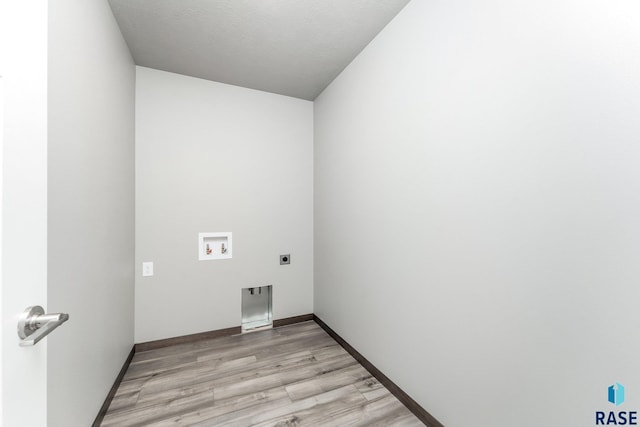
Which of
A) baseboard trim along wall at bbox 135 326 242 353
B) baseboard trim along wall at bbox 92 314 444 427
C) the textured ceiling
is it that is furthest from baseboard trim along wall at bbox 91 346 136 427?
the textured ceiling

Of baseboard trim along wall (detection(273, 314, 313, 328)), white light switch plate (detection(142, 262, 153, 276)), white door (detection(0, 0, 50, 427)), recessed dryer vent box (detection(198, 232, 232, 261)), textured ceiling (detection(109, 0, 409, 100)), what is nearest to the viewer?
white door (detection(0, 0, 50, 427))

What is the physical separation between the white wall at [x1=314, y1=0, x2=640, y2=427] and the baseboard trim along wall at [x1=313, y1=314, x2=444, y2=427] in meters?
0.06

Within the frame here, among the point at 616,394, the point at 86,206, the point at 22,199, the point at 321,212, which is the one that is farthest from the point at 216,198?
the point at 616,394

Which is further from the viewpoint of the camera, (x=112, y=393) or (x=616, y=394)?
(x=112, y=393)

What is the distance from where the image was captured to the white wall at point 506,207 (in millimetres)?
810

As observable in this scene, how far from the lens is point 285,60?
2.13 metres

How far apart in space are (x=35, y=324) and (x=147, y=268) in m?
1.81

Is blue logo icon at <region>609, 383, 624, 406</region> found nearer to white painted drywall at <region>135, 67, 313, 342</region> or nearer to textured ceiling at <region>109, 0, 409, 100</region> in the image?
textured ceiling at <region>109, 0, 409, 100</region>

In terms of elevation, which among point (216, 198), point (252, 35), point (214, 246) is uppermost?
point (252, 35)

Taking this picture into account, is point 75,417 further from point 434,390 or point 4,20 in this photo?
point 434,390

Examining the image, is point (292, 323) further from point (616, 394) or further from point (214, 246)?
point (616, 394)

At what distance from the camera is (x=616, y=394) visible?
0.80 metres

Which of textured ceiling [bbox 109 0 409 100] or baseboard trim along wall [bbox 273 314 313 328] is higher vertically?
textured ceiling [bbox 109 0 409 100]

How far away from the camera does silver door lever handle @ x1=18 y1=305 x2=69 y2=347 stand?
0.58m
